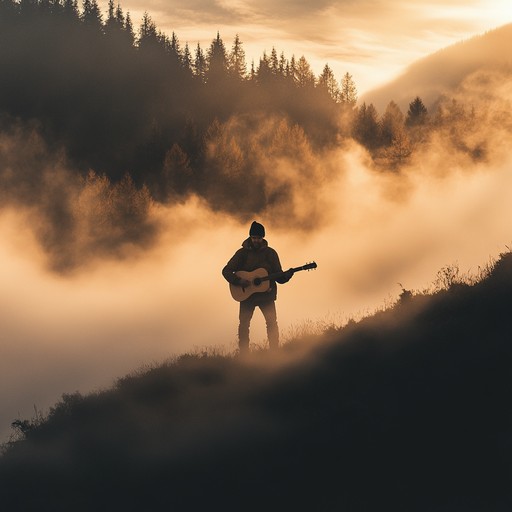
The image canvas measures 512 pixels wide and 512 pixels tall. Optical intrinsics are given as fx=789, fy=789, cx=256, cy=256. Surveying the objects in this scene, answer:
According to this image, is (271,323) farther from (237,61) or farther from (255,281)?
(237,61)

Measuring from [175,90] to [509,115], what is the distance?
5630cm

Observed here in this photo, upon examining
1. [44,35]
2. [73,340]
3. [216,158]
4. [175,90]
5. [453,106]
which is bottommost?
[73,340]

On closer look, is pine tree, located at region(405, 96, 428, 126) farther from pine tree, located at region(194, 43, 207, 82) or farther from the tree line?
pine tree, located at region(194, 43, 207, 82)

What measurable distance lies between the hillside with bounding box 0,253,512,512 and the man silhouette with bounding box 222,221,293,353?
0.70m

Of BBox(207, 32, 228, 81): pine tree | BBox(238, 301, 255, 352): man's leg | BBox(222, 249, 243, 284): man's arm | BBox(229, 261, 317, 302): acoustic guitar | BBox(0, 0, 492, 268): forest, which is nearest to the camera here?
BBox(229, 261, 317, 302): acoustic guitar

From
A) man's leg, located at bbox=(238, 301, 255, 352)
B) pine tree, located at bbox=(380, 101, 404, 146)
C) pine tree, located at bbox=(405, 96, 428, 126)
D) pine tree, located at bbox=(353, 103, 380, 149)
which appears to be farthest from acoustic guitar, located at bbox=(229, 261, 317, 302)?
pine tree, located at bbox=(405, 96, 428, 126)

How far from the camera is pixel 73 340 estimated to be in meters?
58.6

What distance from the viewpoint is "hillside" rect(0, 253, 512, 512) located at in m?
7.33

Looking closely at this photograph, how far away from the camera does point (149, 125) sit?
103812 mm

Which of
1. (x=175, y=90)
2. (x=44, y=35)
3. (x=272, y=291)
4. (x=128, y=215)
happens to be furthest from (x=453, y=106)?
(x=272, y=291)

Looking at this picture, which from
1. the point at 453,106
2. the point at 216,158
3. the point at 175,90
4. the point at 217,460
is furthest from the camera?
the point at 175,90

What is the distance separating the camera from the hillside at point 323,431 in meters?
7.33

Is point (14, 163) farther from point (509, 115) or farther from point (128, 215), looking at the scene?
point (509, 115)

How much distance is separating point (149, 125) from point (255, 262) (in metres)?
94.2
